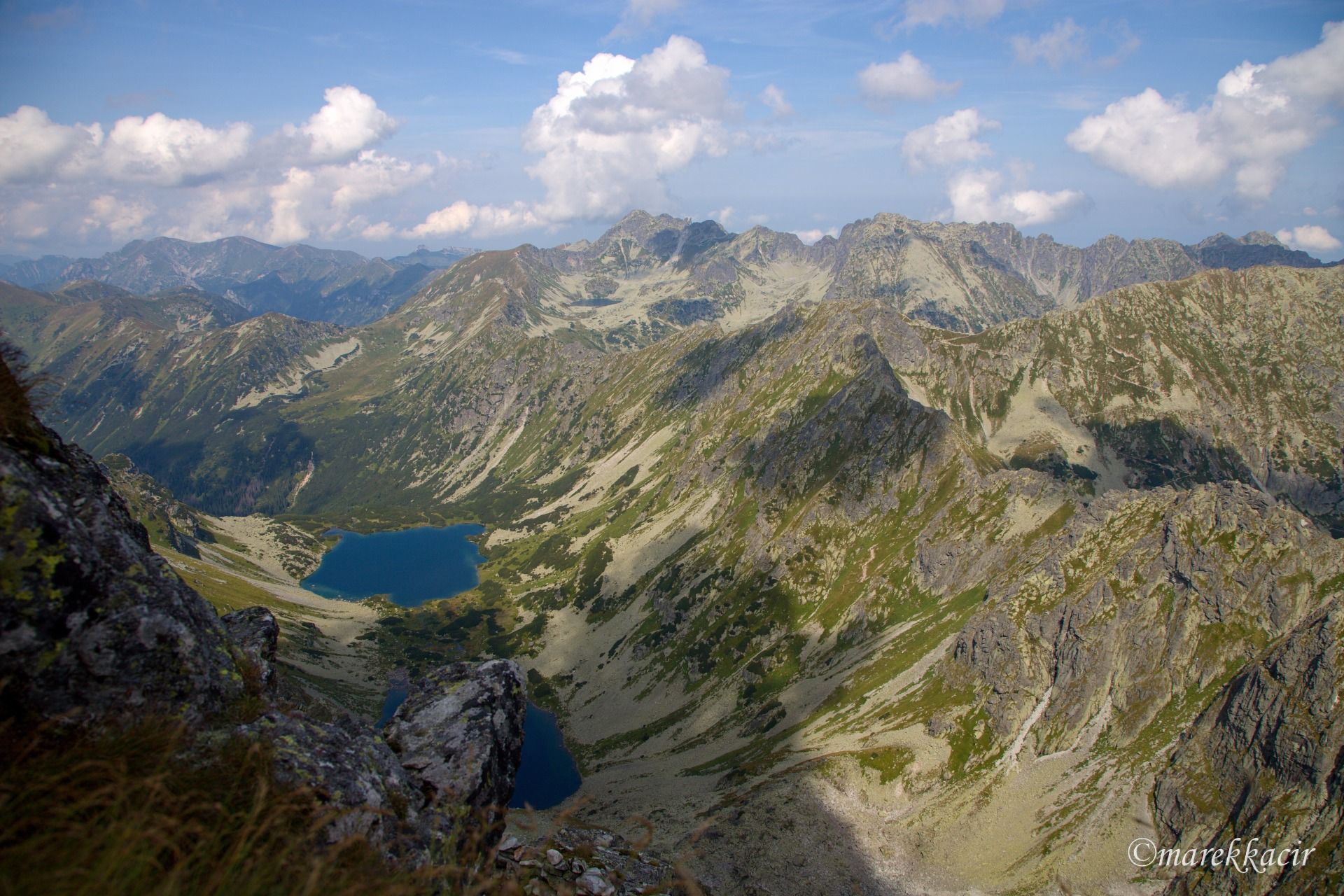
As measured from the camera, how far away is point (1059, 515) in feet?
458

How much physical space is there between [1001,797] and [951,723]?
53.2 feet

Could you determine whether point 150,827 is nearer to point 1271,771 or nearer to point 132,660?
point 132,660

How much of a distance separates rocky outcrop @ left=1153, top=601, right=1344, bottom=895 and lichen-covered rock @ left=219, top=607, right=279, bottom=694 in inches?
2769

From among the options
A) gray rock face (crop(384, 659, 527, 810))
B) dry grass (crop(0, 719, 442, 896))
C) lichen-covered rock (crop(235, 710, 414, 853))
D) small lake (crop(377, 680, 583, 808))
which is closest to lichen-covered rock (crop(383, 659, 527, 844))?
gray rock face (crop(384, 659, 527, 810))

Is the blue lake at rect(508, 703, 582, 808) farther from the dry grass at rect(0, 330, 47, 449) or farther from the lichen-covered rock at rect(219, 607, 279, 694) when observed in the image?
the dry grass at rect(0, 330, 47, 449)

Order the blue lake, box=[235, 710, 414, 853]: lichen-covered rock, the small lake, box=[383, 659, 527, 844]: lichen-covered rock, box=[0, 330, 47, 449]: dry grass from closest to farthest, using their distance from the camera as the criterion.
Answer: box=[235, 710, 414, 853]: lichen-covered rock < box=[0, 330, 47, 449]: dry grass < box=[383, 659, 527, 844]: lichen-covered rock < the blue lake < the small lake

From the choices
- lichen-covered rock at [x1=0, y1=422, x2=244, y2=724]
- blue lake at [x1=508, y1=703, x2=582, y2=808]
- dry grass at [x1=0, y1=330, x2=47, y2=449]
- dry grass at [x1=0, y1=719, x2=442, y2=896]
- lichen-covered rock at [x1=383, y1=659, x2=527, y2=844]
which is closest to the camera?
dry grass at [x1=0, y1=719, x2=442, y2=896]

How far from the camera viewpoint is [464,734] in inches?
891

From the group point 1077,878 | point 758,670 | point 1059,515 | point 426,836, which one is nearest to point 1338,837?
point 1077,878

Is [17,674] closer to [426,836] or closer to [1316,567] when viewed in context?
[426,836]

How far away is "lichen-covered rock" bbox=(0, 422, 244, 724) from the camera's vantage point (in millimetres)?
12406

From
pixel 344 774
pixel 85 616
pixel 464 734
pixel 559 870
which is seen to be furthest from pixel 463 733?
pixel 85 616

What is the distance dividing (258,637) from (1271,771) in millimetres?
83190

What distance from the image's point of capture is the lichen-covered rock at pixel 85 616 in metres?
12.4
